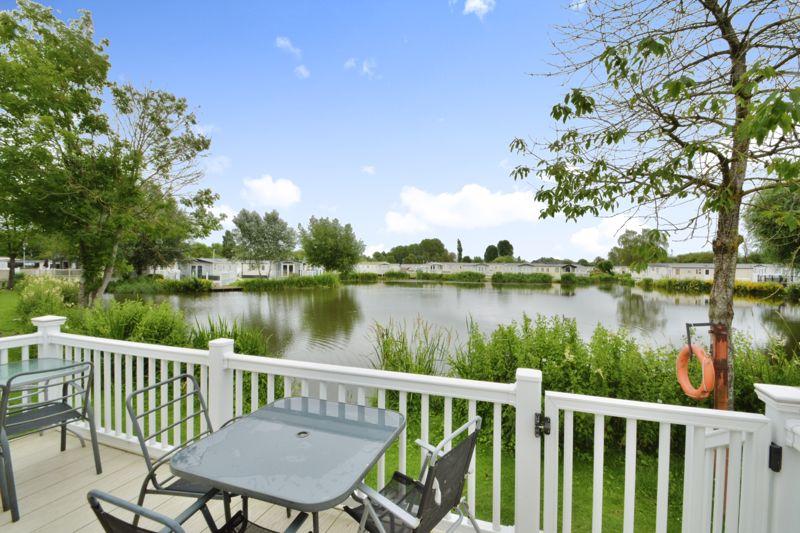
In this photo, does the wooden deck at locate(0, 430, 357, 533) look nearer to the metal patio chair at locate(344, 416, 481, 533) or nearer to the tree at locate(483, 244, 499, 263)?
the metal patio chair at locate(344, 416, 481, 533)

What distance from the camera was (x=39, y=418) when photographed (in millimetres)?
2303

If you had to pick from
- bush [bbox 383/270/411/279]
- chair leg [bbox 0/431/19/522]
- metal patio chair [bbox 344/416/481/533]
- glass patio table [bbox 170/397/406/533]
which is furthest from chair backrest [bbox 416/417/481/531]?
bush [bbox 383/270/411/279]

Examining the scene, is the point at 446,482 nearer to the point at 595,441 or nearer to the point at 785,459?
the point at 595,441

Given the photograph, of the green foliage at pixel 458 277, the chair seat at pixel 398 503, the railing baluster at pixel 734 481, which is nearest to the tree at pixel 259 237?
the green foliage at pixel 458 277

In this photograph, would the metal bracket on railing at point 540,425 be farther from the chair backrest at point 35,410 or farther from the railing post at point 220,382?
the chair backrest at point 35,410

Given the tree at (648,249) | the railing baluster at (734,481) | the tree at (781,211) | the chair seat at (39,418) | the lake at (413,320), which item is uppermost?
the tree at (781,211)

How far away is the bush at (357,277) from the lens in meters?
35.7

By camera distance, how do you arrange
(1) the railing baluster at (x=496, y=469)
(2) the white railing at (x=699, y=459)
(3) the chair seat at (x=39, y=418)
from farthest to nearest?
(3) the chair seat at (x=39, y=418) < (1) the railing baluster at (x=496, y=469) < (2) the white railing at (x=699, y=459)

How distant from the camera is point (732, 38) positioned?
254 centimetres

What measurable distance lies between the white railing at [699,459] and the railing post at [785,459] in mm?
28

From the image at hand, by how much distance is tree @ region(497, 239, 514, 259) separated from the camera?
65.6 meters

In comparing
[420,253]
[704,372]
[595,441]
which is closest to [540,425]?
[595,441]

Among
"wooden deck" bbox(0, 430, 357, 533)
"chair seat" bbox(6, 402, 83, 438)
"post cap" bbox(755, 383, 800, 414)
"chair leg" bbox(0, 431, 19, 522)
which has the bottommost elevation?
"wooden deck" bbox(0, 430, 357, 533)

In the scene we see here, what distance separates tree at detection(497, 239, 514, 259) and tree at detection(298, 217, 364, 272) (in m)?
37.3
